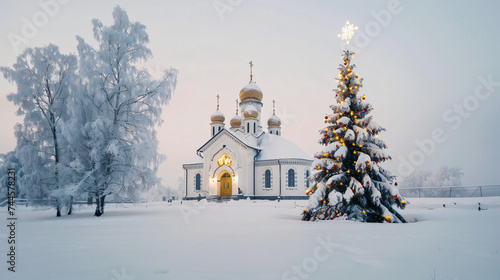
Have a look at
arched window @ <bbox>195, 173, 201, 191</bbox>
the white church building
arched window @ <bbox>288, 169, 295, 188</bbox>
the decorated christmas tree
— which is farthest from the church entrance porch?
the decorated christmas tree

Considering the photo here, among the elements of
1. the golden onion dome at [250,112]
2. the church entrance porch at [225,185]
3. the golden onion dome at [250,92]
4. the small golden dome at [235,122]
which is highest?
the golden onion dome at [250,92]

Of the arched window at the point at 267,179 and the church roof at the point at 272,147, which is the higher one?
the church roof at the point at 272,147

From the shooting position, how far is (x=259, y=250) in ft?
21.1

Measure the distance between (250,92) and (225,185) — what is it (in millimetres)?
13932

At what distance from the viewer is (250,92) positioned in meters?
44.1

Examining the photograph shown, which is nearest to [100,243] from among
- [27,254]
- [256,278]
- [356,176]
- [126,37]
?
[27,254]

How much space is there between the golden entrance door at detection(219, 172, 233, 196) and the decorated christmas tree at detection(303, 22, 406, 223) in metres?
24.9

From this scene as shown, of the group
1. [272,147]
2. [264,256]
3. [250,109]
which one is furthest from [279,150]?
[264,256]

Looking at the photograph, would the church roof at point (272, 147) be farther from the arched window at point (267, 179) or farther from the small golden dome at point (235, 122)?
the small golden dome at point (235, 122)

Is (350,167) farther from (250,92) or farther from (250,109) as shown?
(250,92)

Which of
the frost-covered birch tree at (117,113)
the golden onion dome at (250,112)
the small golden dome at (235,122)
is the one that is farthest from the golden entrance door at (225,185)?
the frost-covered birch tree at (117,113)

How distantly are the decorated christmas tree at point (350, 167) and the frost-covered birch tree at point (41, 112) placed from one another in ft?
49.9

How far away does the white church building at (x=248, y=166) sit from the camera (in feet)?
121

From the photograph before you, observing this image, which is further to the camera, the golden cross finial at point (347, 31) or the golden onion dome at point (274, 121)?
the golden onion dome at point (274, 121)
